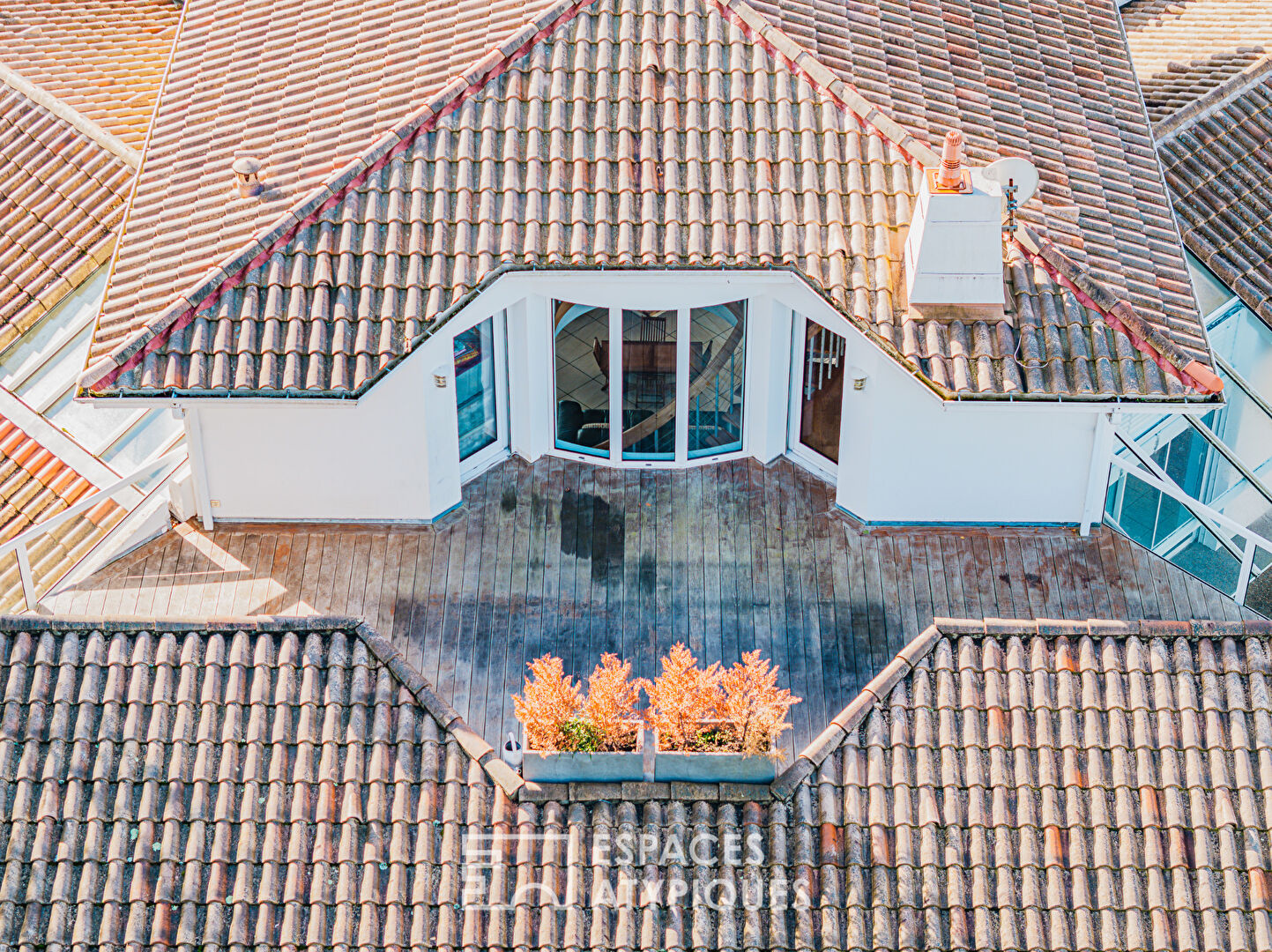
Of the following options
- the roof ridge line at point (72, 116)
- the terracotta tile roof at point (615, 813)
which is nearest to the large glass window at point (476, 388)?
the terracotta tile roof at point (615, 813)

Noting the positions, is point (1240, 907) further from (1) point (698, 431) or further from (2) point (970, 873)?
(1) point (698, 431)

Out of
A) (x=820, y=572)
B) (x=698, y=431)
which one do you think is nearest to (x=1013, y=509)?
(x=820, y=572)

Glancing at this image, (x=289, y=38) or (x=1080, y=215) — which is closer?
(x=1080, y=215)

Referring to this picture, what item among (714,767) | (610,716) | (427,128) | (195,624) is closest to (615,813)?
(610,716)

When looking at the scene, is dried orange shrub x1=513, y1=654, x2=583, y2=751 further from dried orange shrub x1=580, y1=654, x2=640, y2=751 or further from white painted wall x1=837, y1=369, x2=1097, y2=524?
white painted wall x1=837, y1=369, x2=1097, y2=524

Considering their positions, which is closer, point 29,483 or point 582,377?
point 582,377

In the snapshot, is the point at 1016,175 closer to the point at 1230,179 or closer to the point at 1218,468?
the point at 1230,179
